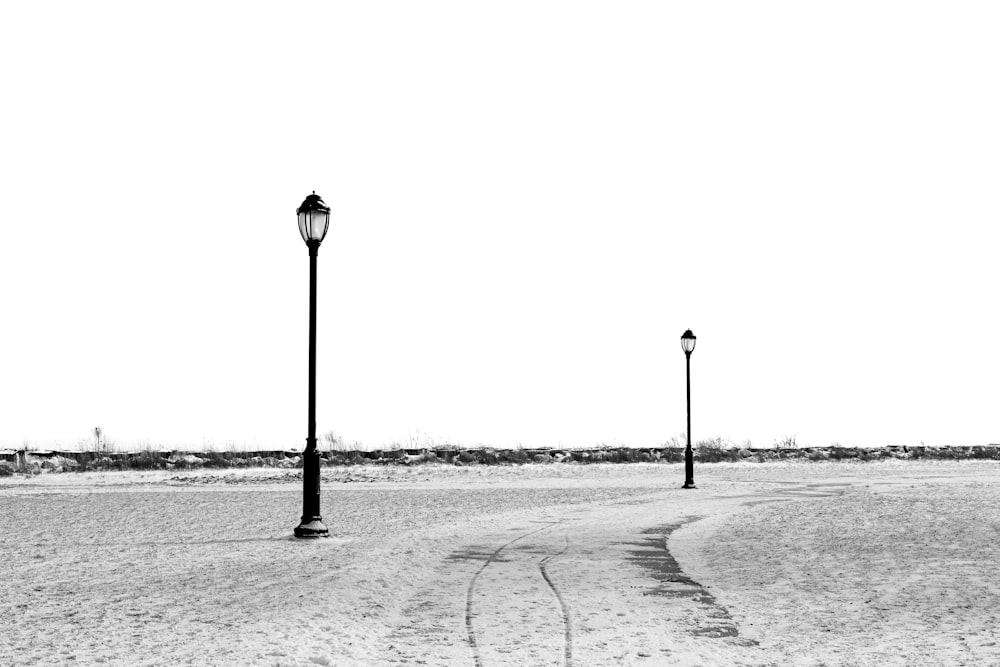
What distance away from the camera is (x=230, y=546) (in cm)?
1298

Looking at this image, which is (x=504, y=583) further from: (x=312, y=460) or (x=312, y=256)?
(x=312, y=256)

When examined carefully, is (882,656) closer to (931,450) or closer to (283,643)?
(283,643)

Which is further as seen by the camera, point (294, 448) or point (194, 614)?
point (294, 448)

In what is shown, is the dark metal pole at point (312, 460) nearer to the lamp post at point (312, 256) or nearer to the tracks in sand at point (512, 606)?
the lamp post at point (312, 256)

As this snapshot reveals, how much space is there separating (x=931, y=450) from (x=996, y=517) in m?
31.4

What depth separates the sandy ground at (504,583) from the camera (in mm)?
7297

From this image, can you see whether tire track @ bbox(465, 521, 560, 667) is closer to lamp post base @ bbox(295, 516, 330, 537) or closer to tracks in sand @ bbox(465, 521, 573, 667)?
tracks in sand @ bbox(465, 521, 573, 667)

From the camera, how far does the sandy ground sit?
730 centimetres

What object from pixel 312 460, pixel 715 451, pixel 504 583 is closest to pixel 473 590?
pixel 504 583

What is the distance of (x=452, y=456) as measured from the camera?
4109 centimetres

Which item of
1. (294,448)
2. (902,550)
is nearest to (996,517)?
(902,550)

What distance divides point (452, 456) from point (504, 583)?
102ft

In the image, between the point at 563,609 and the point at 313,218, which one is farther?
the point at 313,218

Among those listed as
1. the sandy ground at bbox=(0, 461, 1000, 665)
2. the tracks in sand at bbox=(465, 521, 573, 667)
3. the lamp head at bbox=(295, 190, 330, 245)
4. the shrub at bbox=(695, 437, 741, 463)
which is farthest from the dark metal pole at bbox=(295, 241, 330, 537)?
the shrub at bbox=(695, 437, 741, 463)
